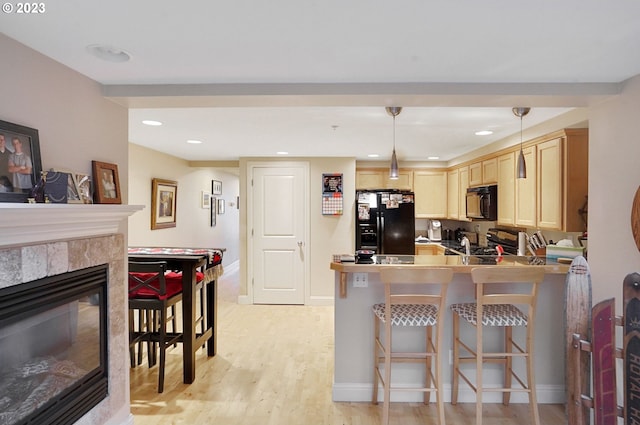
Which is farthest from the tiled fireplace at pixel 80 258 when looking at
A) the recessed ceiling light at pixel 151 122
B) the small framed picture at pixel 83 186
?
the recessed ceiling light at pixel 151 122

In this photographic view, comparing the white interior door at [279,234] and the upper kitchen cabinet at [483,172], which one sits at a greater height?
the upper kitchen cabinet at [483,172]

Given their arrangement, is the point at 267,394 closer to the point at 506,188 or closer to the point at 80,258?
the point at 80,258

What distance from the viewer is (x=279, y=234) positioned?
531 cm

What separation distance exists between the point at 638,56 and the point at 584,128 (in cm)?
122

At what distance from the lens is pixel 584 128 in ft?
9.26

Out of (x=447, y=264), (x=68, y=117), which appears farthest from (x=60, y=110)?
(x=447, y=264)

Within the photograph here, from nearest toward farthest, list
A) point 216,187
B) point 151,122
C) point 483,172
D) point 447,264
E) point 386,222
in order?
1. point 447,264
2. point 151,122
3. point 483,172
4. point 386,222
5. point 216,187

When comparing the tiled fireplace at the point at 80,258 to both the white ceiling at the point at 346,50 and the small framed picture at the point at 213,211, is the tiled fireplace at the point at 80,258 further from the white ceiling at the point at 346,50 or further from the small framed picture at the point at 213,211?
the small framed picture at the point at 213,211

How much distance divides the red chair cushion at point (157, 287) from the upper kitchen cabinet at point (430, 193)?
371cm

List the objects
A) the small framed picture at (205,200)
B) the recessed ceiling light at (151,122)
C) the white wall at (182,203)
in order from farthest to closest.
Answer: the small framed picture at (205,200) < the white wall at (182,203) < the recessed ceiling light at (151,122)

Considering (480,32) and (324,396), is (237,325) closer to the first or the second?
(324,396)

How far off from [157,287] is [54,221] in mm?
1395

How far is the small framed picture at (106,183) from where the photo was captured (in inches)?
80.3

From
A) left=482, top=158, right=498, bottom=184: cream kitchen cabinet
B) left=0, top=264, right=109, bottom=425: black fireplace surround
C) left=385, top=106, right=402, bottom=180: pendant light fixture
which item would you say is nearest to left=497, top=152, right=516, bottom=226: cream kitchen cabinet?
left=482, top=158, right=498, bottom=184: cream kitchen cabinet
